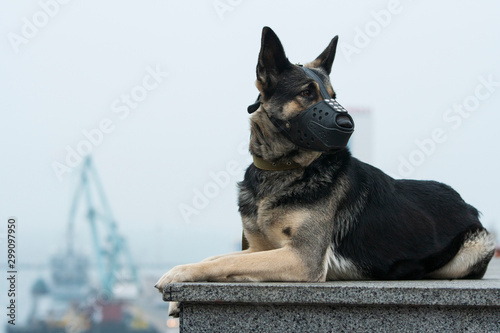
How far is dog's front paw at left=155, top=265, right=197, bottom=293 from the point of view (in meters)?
3.44

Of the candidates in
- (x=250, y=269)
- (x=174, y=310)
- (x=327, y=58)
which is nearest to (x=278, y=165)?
(x=250, y=269)

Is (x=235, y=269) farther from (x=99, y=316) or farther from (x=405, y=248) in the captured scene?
(x=99, y=316)

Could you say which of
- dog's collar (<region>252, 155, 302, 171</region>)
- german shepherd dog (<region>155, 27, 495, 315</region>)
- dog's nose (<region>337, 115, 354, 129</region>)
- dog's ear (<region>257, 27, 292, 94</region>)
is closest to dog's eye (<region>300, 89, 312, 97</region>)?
german shepherd dog (<region>155, 27, 495, 315</region>)

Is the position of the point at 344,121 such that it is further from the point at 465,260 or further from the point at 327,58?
the point at 465,260

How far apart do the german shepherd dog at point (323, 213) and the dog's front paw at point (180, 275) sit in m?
0.29

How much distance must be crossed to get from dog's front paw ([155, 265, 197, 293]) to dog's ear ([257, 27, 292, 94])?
1425 mm

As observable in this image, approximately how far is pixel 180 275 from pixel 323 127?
132 cm

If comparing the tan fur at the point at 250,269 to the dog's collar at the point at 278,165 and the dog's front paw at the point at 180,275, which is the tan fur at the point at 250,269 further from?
the dog's collar at the point at 278,165

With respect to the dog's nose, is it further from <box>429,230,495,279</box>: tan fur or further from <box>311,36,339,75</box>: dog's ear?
<box>429,230,495,279</box>: tan fur

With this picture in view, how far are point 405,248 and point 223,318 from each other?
148cm

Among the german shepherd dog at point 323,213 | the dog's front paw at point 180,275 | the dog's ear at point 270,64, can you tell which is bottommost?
the dog's front paw at point 180,275

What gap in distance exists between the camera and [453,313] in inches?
129

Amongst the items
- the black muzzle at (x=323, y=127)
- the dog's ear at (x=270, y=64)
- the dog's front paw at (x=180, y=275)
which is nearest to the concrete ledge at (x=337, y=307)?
the dog's front paw at (x=180, y=275)

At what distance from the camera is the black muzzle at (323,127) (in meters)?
3.63
